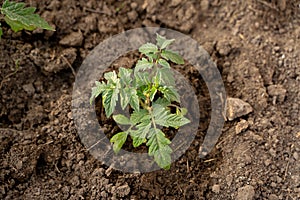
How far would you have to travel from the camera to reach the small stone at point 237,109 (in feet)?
8.93

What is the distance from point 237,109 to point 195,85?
30cm

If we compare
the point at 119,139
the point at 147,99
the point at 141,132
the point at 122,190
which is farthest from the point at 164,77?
the point at 122,190

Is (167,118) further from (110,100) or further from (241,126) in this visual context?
(241,126)

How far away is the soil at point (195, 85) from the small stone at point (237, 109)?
3 cm

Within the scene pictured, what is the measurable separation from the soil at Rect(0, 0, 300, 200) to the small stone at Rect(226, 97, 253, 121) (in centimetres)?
3

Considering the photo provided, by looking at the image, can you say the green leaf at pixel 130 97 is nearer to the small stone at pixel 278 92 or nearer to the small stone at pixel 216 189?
the small stone at pixel 216 189

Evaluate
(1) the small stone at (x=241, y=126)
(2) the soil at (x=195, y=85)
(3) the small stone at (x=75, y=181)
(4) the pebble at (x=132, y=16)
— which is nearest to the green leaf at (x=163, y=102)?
(2) the soil at (x=195, y=85)

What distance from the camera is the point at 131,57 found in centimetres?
292

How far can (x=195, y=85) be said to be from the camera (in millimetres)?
2846

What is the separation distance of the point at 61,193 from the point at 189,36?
1.31 m

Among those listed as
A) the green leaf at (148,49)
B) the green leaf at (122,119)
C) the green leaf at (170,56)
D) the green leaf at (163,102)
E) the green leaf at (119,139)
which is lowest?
the green leaf at (119,139)

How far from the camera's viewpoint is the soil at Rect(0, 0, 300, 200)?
2562mm

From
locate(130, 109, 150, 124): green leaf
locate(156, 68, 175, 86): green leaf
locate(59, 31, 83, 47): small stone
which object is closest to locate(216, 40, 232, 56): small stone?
locate(156, 68, 175, 86): green leaf

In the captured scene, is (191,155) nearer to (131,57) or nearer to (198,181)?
(198,181)
